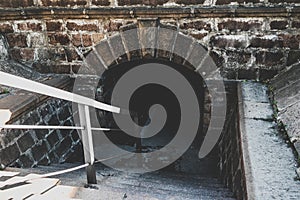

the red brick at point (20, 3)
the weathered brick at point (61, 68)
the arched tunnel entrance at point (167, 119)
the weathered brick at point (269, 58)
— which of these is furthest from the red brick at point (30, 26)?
the weathered brick at point (269, 58)

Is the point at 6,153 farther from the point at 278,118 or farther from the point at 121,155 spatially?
the point at 278,118

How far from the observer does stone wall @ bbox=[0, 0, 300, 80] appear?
10.8 feet

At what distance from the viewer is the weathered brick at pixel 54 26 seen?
3.87m

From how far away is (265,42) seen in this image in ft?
11.2

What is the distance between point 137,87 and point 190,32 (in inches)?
77.1

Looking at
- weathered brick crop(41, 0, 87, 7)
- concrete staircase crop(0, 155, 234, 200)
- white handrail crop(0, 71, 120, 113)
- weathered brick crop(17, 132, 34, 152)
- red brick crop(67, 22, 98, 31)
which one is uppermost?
weathered brick crop(41, 0, 87, 7)

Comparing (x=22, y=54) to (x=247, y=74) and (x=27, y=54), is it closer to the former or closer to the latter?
(x=27, y=54)

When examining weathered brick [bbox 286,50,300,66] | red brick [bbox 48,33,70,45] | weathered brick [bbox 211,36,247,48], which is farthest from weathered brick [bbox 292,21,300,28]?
red brick [bbox 48,33,70,45]

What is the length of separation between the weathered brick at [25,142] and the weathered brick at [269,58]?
280cm

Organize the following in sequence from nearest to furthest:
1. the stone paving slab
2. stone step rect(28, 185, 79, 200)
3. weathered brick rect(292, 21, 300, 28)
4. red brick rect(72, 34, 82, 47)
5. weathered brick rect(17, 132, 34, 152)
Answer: stone step rect(28, 185, 79, 200), the stone paving slab, weathered brick rect(17, 132, 34, 152), weathered brick rect(292, 21, 300, 28), red brick rect(72, 34, 82, 47)

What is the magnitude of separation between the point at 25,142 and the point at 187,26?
2.29 m

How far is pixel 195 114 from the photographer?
4.77 meters

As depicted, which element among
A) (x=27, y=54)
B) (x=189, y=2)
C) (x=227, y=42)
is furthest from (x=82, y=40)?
(x=227, y=42)

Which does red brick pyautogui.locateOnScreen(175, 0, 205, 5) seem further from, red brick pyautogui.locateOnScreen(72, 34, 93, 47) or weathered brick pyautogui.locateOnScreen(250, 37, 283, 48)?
red brick pyautogui.locateOnScreen(72, 34, 93, 47)
